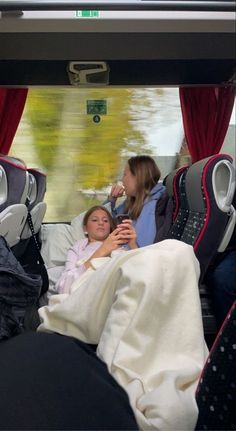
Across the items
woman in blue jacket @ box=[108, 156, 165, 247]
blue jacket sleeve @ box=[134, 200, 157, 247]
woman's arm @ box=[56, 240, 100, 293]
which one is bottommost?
woman's arm @ box=[56, 240, 100, 293]

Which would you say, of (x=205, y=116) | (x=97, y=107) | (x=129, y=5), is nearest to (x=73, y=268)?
(x=129, y=5)

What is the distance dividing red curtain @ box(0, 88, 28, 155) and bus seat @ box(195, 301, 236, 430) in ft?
9.98

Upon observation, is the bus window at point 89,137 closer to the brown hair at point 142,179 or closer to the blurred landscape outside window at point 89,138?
the blurred landscape outside window at point 89,138

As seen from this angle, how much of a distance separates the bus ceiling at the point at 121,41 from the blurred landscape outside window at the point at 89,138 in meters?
0.39

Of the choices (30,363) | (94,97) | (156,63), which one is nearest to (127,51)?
(156,63)

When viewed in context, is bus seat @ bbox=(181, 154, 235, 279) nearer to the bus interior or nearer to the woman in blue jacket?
the bus interior

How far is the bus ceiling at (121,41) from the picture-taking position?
138 cm

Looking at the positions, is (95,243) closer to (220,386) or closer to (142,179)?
(142,179)

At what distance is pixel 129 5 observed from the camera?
129 cm

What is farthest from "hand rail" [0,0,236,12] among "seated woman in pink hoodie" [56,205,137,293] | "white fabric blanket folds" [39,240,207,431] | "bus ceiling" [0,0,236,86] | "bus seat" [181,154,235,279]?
"seated woman in pink hoodie" [56,205,137,293]

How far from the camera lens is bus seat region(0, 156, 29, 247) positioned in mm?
1873

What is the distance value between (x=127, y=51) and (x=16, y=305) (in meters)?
1.71

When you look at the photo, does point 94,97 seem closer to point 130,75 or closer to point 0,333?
point 130,75

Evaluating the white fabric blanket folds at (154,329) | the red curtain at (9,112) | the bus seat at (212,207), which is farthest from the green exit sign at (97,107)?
the white fabric blanket folds at (154,329)
